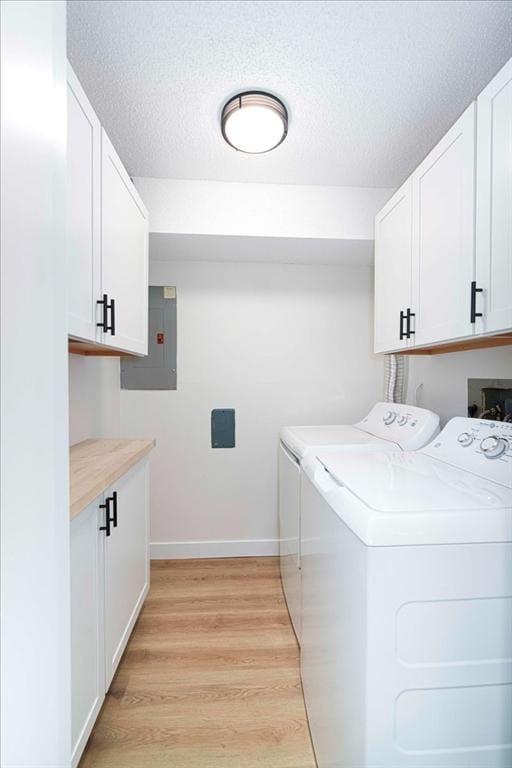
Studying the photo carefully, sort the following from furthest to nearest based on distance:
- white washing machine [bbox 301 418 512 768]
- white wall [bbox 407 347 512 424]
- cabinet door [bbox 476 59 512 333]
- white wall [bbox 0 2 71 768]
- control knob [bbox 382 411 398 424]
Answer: control knob [bbox 382 411 398 424] < white wall [bbox 407 347 512 424] < cabinet door [bbox 476 59 512 333] < white washing machine [bbox 301 418 512 768] < white wall [bbox 0 2 71 768]

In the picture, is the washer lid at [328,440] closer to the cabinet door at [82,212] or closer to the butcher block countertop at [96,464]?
the butcher block countertop at [96,464]

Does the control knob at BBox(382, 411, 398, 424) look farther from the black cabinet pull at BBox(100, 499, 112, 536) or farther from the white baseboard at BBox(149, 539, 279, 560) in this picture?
the black cabinet pull at BBox(100, 499, 112, 536)

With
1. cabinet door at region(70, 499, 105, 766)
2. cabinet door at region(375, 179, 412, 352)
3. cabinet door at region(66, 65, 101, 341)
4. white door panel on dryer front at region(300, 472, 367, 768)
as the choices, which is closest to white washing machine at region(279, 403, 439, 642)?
white door panel on dryer front at region(300, 472, 367, 768)

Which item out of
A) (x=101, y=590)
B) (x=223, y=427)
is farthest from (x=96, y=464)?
(x=223, y=427)

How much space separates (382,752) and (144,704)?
3.51 ft

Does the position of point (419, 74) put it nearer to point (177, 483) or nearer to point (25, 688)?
point (25, 688)

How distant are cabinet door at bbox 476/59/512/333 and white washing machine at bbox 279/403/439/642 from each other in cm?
73

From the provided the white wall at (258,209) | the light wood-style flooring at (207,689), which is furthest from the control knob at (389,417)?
the light wood-style flooring at (207,689)

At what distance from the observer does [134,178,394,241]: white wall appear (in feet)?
6.98

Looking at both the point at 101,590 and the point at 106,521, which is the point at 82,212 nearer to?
the point at 106,521

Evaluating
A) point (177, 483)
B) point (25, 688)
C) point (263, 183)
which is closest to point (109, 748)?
point (25, 688)

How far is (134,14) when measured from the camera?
1.18 meters

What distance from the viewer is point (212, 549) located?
2.72 metres

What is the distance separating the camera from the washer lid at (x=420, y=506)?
841mm
